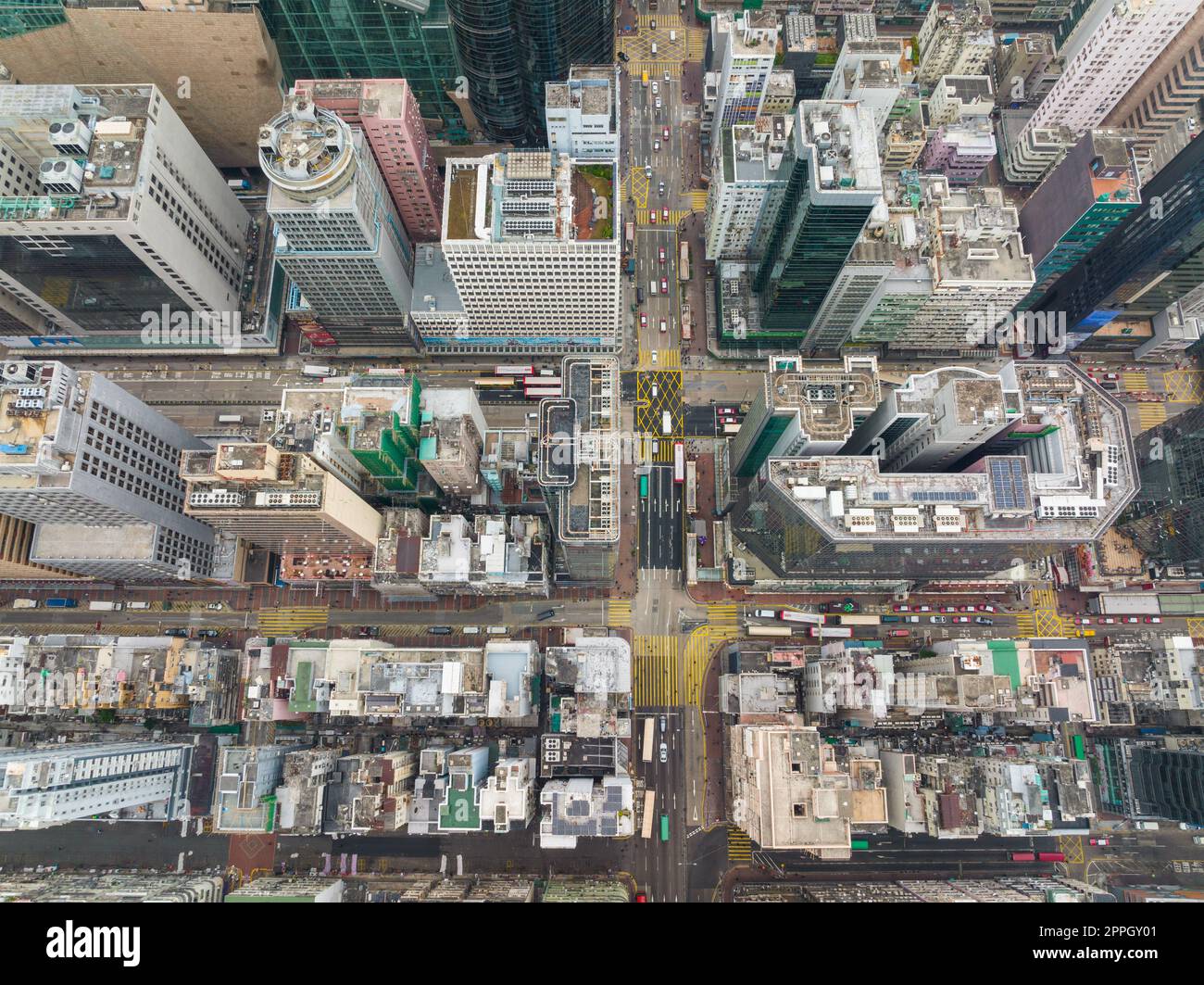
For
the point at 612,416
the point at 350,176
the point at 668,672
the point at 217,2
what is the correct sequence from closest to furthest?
the point at 612,416 → the point at 350,176 → the point at 217,2 → the point at 668,672

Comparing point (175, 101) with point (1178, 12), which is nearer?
point (1178, 12)

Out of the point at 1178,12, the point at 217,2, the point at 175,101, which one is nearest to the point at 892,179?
the point at 1178,12

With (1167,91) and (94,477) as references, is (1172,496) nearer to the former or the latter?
(1167,91)

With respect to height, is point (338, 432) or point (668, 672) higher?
point (338, 432)

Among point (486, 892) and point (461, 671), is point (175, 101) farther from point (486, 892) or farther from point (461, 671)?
point (486, 892)

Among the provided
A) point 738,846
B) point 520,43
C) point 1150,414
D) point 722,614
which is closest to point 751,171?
point 520,43
